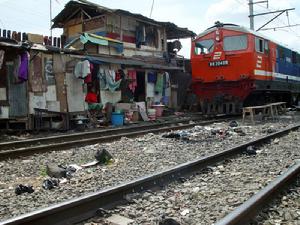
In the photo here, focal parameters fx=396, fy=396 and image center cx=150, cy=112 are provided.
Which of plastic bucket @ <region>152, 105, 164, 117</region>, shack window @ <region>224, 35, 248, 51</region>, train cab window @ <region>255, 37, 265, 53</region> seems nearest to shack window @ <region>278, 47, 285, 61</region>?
train cab window @ <region>255, 37, 265, 53</region>

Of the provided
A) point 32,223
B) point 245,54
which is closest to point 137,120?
point 245,54

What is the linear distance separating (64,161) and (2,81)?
6350 millimetres

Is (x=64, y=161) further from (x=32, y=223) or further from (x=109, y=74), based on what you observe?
(x=109, y=74)

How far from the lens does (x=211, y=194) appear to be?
204 inches

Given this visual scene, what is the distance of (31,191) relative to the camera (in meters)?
5.35

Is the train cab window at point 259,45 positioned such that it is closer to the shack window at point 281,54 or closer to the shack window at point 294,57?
the shack window at point 281,54

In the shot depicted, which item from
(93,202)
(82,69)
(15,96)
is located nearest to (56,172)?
(93,202)

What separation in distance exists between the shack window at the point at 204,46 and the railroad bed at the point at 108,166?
246 inches

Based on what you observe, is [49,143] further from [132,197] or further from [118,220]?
[118,220]

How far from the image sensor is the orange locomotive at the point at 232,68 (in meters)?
16.1

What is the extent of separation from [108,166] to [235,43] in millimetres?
11024

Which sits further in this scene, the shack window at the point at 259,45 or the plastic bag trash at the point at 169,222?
the shack window at the point at 259,45

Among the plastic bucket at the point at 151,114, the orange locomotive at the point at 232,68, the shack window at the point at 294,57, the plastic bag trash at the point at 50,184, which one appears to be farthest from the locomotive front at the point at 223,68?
the plastic bag trash at the point at 50,184

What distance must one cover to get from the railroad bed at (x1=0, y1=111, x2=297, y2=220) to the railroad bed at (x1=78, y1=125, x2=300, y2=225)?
0.87 meters
